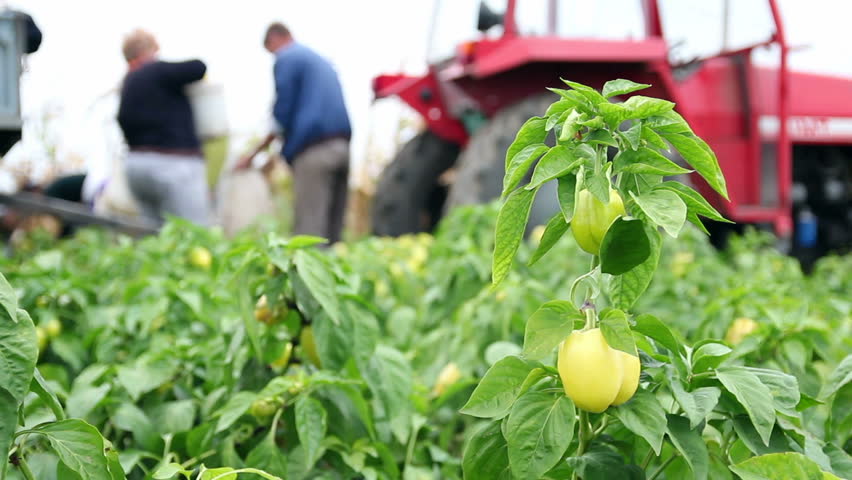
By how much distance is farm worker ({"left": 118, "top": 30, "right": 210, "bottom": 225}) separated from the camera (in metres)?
4.86

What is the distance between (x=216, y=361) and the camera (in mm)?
1679

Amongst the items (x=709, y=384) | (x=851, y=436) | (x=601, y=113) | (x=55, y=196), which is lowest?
(x=55, y=196)

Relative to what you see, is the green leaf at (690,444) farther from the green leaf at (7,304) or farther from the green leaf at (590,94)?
the green leaf at (7,304)

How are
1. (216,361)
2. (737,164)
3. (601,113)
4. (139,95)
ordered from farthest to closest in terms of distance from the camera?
1. (737,164)
2. (139,95)
3. (216,361)
4. (601,113)

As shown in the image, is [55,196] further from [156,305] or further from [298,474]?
[298,474]

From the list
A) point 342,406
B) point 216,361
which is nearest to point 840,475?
point 342,406

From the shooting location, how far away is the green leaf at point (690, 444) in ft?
3.24

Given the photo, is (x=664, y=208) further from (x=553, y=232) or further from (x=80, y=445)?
(x=80, y=445)

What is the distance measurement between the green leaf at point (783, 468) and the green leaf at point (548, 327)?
23 cm

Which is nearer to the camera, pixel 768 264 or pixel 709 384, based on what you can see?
pixel 709 384

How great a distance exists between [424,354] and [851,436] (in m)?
1.22

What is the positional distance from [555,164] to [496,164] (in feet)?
11.4

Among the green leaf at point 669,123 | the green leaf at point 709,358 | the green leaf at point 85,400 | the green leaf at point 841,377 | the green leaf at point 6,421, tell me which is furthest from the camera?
the green leaf at point 85,400

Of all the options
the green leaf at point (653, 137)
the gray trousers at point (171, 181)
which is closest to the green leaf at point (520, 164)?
the green leaf at point (653, 137)
